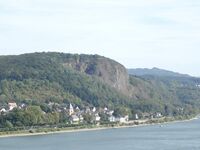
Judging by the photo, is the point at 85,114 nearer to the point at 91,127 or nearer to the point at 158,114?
the point at 91,127

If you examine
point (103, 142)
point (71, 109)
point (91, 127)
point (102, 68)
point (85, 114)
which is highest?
point (102, 68)

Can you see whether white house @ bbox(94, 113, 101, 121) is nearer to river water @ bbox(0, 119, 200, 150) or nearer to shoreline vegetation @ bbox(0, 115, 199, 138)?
shoreline vegetation @ bbox(0, 115, 199, 138)

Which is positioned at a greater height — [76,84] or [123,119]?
[76,84]

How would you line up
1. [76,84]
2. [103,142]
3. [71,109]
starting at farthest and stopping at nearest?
[76,84] → [71,109] → [103,142]

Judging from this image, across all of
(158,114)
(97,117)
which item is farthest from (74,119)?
(158,114)

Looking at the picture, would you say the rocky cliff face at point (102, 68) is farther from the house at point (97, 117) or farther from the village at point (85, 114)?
the house at point (97, 117)

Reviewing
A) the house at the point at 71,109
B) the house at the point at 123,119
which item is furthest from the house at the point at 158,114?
the house at the point at 71,109
